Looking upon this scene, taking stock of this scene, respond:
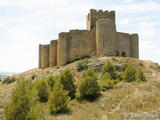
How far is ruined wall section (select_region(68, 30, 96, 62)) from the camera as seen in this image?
97.5 feet

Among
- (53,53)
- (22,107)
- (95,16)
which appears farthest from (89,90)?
(95,16)

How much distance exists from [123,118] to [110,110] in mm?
2640

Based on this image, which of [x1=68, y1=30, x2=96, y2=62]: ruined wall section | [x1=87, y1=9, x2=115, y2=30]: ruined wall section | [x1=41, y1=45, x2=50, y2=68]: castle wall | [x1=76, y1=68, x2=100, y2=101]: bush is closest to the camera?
[x1=76, y1=68, x2=100, y2=101]: bush

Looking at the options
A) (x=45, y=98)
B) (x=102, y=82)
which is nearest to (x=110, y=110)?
(x=102, y=82)

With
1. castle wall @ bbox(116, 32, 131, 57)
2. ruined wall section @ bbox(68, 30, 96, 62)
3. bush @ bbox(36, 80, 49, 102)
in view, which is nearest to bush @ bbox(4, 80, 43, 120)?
bush @ bbox(36, 80, 49, 102)

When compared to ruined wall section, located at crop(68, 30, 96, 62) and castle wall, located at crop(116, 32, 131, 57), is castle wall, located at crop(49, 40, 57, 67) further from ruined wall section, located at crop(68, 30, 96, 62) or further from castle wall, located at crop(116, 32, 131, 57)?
castle wall, located at crop(116, 32, 131, 57)

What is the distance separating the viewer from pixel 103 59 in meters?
25.9

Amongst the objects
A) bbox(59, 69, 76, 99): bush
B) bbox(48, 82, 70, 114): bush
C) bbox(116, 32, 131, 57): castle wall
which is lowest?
bbox(48, 82, 70, 114): bush

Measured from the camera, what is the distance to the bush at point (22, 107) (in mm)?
10708

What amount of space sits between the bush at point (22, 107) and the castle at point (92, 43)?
18052 mm

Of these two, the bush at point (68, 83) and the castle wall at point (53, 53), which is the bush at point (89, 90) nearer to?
the bush at point (68, 83)

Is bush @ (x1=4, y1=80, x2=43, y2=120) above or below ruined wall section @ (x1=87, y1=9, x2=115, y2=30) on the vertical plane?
below

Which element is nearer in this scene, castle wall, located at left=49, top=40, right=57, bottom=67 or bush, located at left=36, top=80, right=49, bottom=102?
bush, located at left=36, top=80, right=49, bottom=102

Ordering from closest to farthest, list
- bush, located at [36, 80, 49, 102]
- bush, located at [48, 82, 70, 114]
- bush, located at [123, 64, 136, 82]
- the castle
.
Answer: bush, located at [48, 82, 70, 114] → bush, located at [36, 80, 49, 102] → bush, located at [123, 64, 136, 82] → the castle
